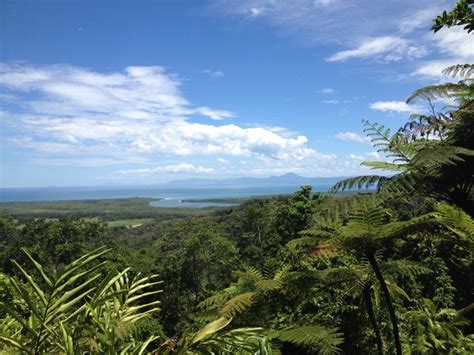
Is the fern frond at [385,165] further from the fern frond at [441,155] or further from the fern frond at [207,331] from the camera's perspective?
the fern frond at [207,331]

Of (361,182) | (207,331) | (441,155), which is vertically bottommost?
(207,331)

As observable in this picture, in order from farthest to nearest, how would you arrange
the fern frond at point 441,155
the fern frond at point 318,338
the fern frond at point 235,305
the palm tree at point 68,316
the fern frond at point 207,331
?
1. the fern frond at point 441,155
2. the fern frond at point 235,305
3. the fern frond at point 318,338
4. the fern frond at point 207,331
5. the palm tree at point 68,316

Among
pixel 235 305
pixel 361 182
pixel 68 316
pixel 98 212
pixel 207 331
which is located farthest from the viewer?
pixel 98 212

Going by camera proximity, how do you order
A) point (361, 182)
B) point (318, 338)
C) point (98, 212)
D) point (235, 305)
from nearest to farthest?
point (318, 338), point (235, 305), point (361, 182), point (98, 212)

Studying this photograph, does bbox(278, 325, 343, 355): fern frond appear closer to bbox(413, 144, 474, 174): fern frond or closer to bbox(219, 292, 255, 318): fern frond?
bbox(219, 292, 255, 318): fern frond

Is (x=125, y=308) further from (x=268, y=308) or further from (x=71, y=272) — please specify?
(x=268, y=308)

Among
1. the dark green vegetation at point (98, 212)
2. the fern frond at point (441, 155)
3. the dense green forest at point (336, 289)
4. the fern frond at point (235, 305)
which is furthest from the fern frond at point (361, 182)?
the dark green vegetation at point (98, 212)

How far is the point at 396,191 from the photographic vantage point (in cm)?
334

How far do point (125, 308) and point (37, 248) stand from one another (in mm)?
20251

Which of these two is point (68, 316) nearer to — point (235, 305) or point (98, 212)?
point (235, 305)

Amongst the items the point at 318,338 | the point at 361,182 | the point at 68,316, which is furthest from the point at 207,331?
the point at 361,182

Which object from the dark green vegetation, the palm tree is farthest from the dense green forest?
the dark green vegetation

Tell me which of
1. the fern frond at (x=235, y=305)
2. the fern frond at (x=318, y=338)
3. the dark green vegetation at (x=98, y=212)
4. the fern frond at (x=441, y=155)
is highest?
the fern frond at (x=441, y=155)

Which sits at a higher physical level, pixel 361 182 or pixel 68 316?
pixel 361 182
